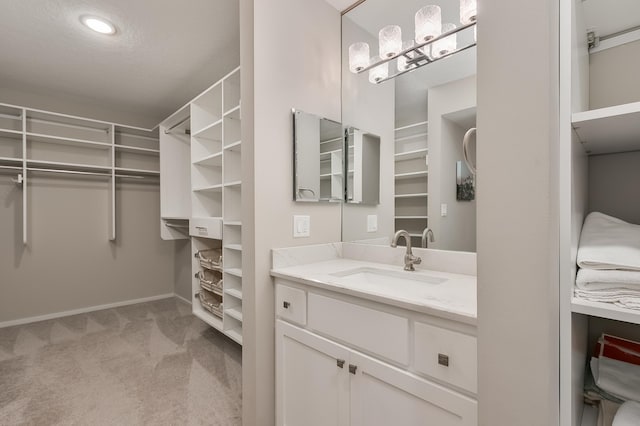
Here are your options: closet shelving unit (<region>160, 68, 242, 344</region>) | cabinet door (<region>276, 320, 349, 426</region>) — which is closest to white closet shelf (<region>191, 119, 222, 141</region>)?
closet shelving unit (<region>160, 68, 242, 344</region>)

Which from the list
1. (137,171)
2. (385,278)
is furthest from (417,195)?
(137,171)

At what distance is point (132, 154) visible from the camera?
3.76m

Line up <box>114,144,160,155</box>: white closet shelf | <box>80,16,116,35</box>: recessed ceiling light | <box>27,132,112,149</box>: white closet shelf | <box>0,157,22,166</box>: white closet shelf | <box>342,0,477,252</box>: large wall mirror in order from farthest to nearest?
1. <box>114,144,160,155</box>: white closet shelf
2. <box>27,132,112,149</box>: white closet shelf
3. <box>0,157,22,166</box>: white closet shelf
4. <box>80,16,116,35</box>: recessed ceiling light
5. <box>342,0,477,252</box>: large wall mirror

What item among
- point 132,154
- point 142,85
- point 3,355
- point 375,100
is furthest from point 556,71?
point 132,154

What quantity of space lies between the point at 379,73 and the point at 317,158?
25.8 inches

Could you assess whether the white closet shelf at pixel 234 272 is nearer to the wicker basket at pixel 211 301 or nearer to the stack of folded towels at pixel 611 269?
the wicker basket at pixel 211 301

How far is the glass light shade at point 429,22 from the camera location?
4.67ft

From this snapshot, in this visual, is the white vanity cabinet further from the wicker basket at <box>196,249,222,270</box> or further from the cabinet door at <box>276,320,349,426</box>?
the wicker basket at <box>196,249,222,270</box>

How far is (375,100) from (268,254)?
3.84 ft

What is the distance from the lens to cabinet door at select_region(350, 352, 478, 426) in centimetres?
85

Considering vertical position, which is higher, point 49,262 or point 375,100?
point 375,100

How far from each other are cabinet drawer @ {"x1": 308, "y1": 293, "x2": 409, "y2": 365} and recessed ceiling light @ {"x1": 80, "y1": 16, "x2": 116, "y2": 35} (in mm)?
2403

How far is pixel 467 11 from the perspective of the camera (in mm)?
1316

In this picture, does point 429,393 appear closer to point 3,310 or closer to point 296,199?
point 296,199
